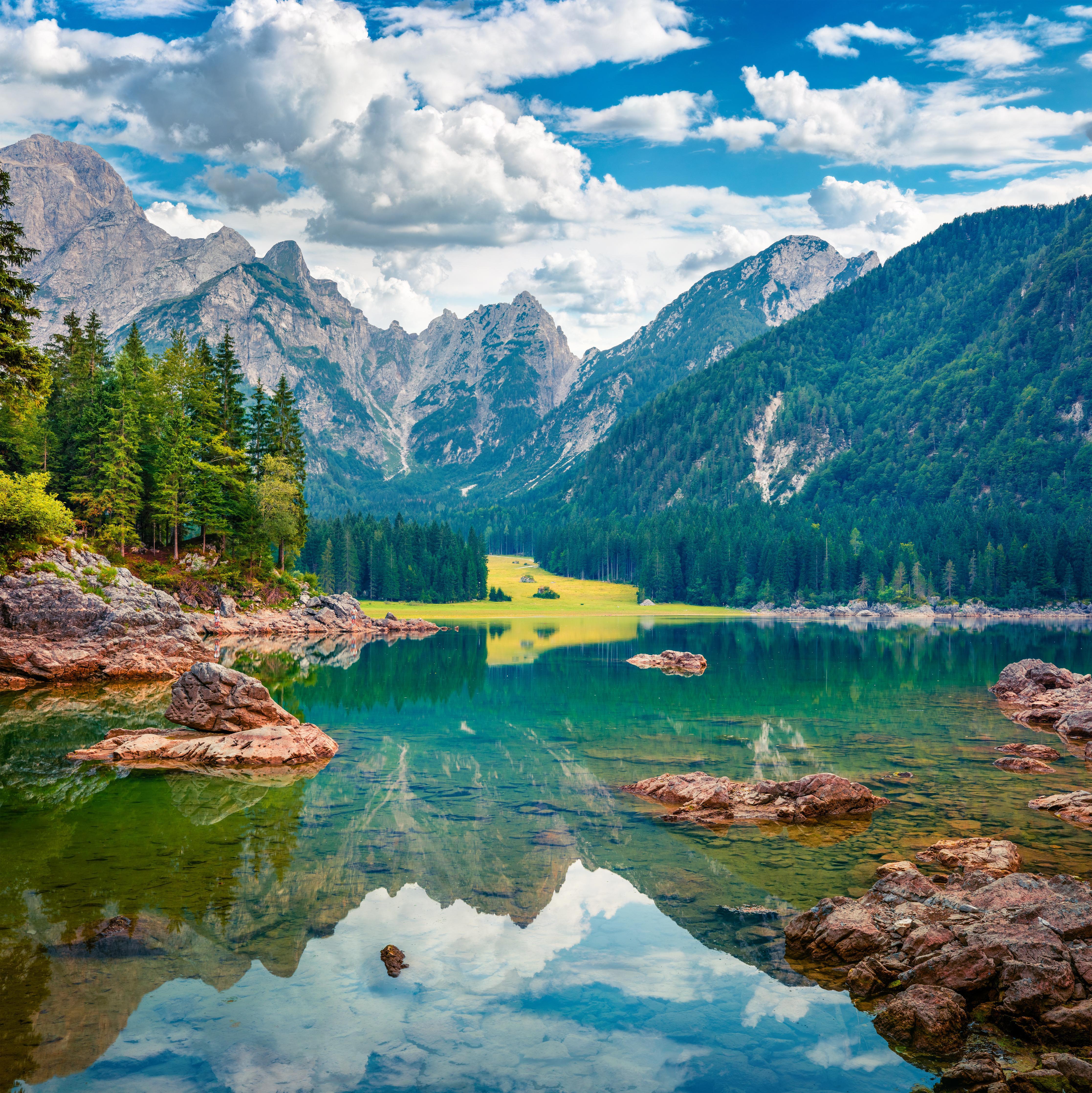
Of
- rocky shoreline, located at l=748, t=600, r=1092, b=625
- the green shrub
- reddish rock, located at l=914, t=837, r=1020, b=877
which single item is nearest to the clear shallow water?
reddish rock, located at l=914, t=837, r=1020, b=877

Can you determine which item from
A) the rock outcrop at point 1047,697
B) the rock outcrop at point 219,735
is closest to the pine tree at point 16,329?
the rock outcrop at point 219,735

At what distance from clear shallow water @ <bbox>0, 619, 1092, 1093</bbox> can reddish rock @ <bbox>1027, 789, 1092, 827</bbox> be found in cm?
82

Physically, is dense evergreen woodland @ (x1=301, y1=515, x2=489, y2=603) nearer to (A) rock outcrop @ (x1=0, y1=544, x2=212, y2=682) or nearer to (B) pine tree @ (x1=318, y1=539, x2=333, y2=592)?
(B) pine tree @ (x1=318, y1=539, x2=333, y2=592)

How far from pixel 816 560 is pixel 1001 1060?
7132 inches


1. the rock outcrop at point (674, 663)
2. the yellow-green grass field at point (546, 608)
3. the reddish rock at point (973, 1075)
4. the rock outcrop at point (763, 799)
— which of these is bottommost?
the yellow-green grass field at point (546, 608)

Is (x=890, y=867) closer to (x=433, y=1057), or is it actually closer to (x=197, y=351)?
(x=433, y=1057)

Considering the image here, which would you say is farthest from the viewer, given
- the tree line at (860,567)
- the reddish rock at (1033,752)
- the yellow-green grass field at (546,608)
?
the tree line at (860,567)

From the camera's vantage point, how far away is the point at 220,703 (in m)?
37.5

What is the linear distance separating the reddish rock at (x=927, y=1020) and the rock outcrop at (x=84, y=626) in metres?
51.7

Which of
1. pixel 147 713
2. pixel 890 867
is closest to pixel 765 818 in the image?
pixel 890 867

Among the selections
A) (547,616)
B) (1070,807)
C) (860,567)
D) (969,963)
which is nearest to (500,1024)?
(969,963)

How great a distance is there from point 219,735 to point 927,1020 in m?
30.2

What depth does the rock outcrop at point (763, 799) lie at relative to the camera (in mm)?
26469

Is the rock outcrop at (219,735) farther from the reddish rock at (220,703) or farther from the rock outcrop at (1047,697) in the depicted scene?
the rock outcrop at (1047,697)
